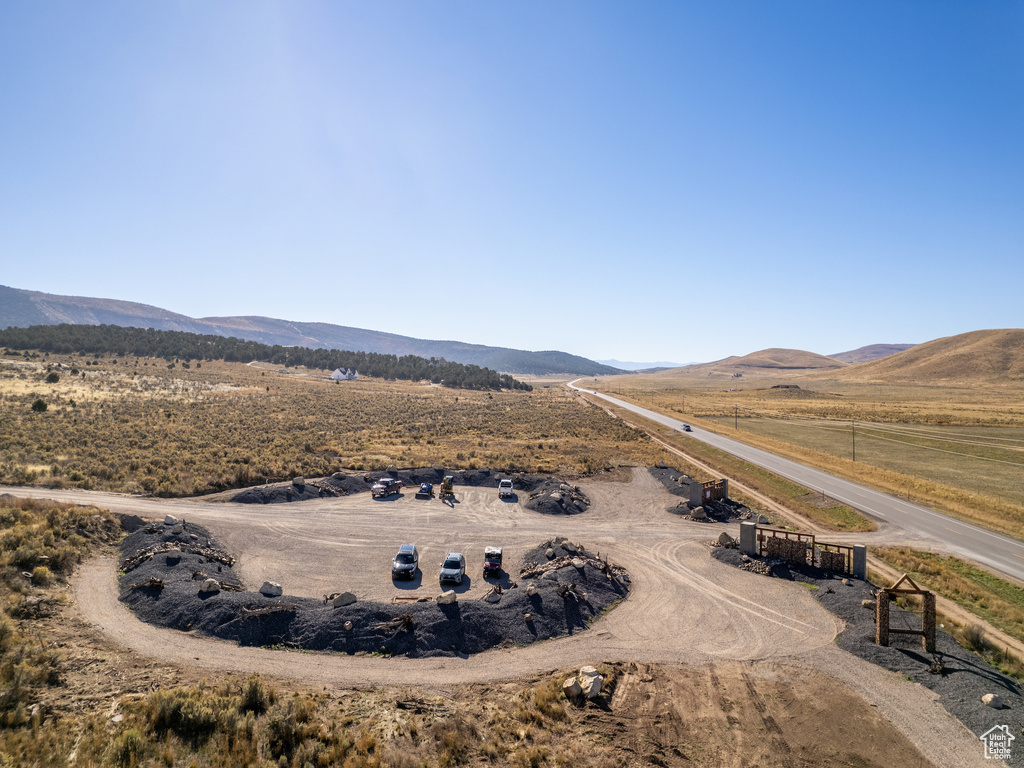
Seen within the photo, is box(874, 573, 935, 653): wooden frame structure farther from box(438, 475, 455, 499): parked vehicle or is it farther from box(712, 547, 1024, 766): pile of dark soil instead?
box(438, 475, 455, 499): parked vehicle

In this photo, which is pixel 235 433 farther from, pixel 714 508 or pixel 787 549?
pixel 787 549

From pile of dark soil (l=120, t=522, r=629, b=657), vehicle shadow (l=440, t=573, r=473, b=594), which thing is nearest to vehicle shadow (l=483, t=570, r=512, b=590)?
vehicle shadow (l=440, t=573, r=473, b=594)

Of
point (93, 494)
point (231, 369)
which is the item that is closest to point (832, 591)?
point (93, 494)

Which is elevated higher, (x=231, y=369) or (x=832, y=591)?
(x=231, y=369)

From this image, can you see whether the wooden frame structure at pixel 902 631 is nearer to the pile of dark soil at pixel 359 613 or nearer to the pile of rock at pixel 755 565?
the pile of rock at pixel 755 565

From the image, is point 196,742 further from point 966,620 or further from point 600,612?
point 966,620

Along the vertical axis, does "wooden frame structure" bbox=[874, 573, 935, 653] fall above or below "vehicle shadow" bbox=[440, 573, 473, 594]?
above

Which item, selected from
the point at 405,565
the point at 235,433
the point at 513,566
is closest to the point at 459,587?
the point at 405,565
